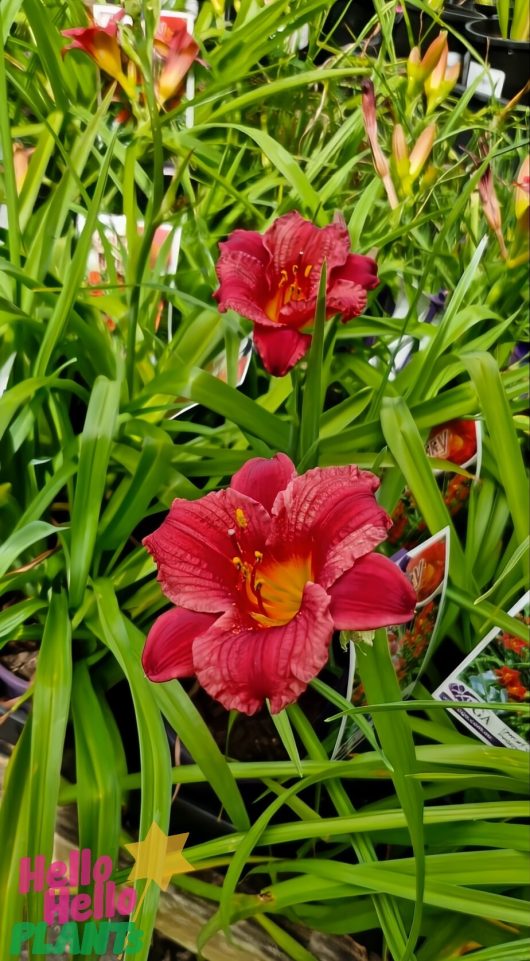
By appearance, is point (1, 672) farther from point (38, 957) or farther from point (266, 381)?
point (266, 381)

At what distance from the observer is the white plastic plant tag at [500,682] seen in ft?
1.93

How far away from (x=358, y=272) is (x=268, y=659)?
408 millimetres

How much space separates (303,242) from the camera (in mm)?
699

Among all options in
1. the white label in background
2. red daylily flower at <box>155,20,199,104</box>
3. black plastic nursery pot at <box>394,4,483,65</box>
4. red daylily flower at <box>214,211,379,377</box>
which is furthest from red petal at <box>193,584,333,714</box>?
black plastic nursery pot at <box>394,4,483,65</box>

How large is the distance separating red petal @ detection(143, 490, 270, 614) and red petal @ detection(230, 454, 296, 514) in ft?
0.06

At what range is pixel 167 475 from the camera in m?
0.66

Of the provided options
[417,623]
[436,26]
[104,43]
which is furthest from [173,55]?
[436,26]

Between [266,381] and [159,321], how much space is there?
152mm

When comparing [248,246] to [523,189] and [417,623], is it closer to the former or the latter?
[523,189]

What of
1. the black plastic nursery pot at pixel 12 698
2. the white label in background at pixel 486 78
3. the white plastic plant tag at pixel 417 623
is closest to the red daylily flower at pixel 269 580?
the white plastic plant tag at pixel 417 623

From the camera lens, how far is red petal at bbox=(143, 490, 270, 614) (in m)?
0.47

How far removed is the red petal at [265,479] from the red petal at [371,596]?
8cm

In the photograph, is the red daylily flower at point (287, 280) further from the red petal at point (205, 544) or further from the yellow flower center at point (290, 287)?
the red petal at point (205, 544)

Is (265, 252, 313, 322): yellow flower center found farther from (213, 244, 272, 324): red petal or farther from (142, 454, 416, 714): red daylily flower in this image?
(142, 454, 416, 714): red daylily flower
